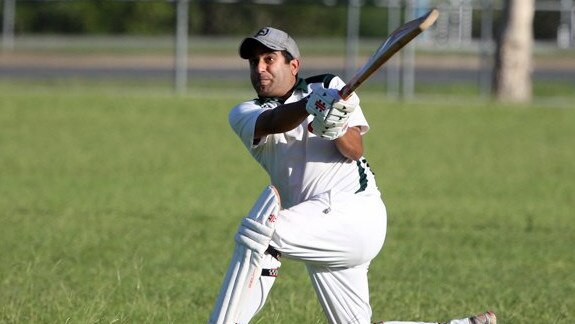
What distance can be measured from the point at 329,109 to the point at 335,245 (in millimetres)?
820

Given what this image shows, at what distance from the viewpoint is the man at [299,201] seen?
597cm

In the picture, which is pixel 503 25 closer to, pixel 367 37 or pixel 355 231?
pixel 367 37

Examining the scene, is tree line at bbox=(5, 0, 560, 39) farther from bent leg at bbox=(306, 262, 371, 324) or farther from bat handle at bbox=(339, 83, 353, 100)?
bat handle at bbox=(339, 83, 353, 100)

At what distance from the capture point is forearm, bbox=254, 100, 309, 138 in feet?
19.5

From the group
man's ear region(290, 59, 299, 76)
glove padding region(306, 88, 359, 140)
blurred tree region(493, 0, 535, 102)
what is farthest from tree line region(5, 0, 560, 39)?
glove padding region(306, 88, 359, 140)

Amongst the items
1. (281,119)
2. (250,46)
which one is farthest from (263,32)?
(281,119)

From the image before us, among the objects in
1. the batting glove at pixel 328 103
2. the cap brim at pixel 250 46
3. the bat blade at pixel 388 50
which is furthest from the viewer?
the cap brim at pixel 250 46

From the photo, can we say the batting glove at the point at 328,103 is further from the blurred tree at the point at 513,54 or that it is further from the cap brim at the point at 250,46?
the blurred tree at the point at 513,54

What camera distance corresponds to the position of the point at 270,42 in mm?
6324

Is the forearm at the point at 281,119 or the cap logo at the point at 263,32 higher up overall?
the cap logo at the point at 263,32

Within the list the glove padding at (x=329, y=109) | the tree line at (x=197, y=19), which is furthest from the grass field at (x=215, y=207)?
the tree line at (x=197, y=19)

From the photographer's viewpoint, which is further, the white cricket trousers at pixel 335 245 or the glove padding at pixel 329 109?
the white cricket trousers at pixel 335 245

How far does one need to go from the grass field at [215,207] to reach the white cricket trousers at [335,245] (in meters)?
1.66

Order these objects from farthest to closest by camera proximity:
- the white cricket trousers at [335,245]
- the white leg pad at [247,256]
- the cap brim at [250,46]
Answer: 1. the cap brim at [250,46]
2. the white cricket trousers at [335,245]
3. the white leg pad at [247,256]
